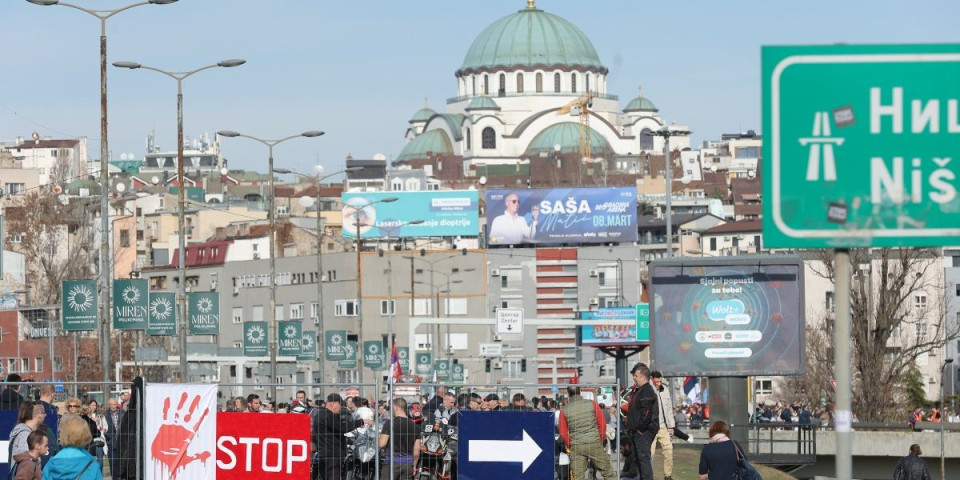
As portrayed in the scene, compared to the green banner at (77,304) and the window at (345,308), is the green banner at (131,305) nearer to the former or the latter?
the green banner at (77,304)

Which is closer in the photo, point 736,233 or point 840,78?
point 840,78

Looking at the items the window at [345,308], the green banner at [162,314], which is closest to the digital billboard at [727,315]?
the green banner at [162,314]

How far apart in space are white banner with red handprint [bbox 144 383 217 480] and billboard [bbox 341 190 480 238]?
10967 centimetres

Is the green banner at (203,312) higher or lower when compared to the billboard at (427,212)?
lower

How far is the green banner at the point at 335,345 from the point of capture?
62.3m

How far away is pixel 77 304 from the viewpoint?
37.9m

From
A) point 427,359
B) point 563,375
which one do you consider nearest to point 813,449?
point 427,359

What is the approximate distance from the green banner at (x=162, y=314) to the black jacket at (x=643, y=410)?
2137 centimetres

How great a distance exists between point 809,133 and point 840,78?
22 centimetres

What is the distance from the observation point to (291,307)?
4862 inches

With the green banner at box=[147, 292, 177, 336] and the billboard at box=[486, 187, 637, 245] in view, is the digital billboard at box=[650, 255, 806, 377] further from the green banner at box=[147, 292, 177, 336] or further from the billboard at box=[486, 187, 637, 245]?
the billboard at box=[486, 187, 637, 245]

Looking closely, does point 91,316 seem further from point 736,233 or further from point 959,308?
point 736,233

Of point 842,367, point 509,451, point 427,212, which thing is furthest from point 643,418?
point 427,212

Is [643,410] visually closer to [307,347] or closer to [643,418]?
[643,418]
